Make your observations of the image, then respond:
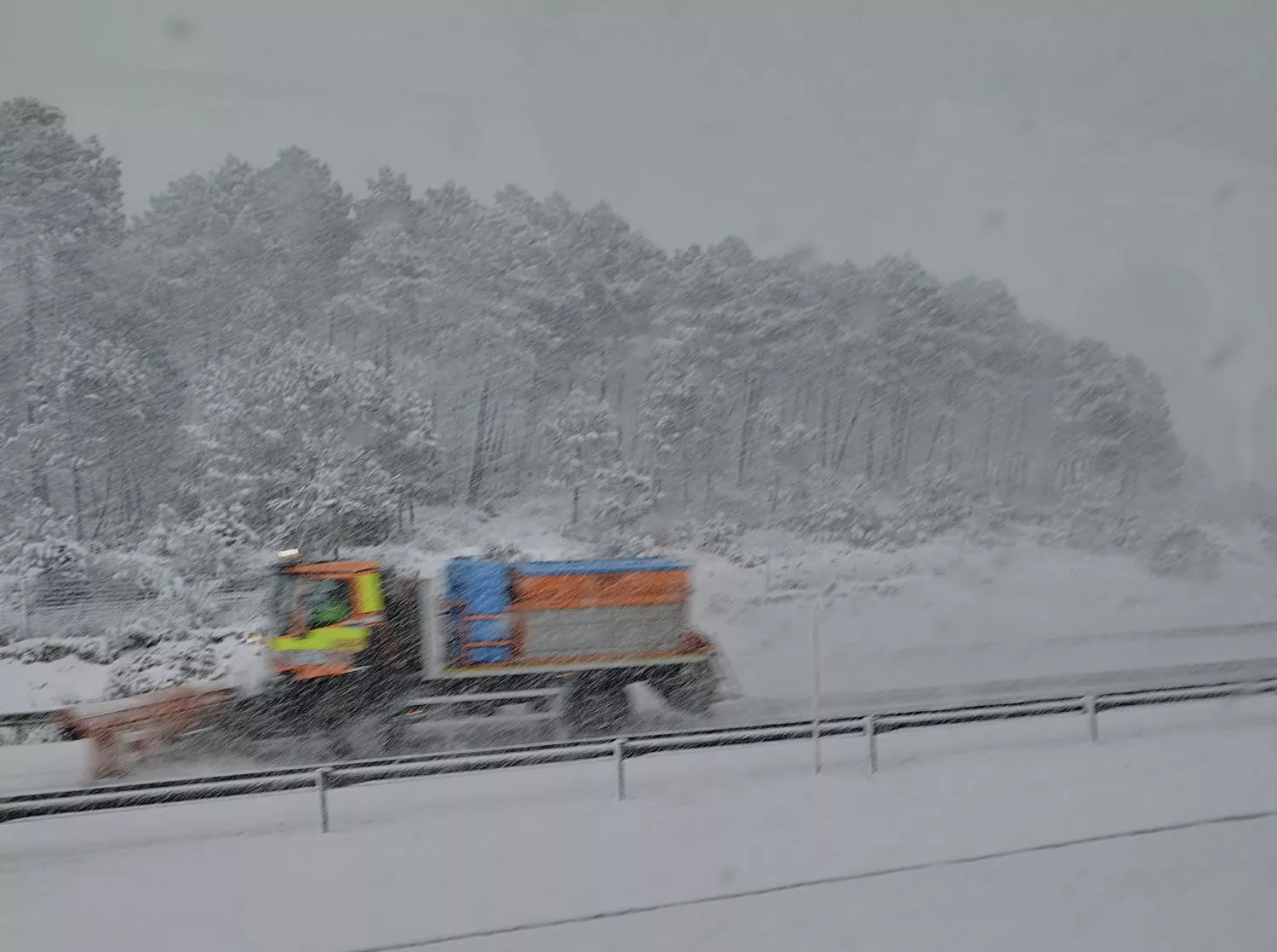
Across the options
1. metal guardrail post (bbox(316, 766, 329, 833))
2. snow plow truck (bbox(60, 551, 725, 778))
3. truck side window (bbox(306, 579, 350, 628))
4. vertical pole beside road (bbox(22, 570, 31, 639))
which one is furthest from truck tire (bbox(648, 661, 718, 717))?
vertical pole beside road (bbox(22, 570, 31, 639))

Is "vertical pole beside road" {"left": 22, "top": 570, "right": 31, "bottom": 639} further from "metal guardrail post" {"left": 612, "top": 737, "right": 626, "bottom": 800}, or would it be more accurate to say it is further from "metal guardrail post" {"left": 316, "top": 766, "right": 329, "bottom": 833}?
"metal guardrail post" {"left": 612, "top": 737, "right": 626, "bottom": 800}

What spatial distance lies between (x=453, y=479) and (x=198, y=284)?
301cm

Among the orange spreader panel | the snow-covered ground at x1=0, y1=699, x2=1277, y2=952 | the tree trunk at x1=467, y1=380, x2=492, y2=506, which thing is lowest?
the snow-covered ground at x1=0, y1=699, x2=1277, y2=952

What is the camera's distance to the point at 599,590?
848 centimetres

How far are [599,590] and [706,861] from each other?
407 centimetres

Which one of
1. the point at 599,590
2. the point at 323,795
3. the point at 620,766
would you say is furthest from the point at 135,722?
the point at 620,766

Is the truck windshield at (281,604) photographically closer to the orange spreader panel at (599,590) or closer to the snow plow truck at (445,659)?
the snow plow truck at (445,659)

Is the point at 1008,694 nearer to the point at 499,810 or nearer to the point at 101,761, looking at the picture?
the point at 499,810

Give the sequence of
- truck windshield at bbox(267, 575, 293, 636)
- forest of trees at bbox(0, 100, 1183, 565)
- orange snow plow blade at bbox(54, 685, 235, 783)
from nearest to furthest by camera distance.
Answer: orange snow plow blade at bbox(54, 685, 235, 783) < truck windshield at bbox(267, 575, 293, 636) < forest of trees at bbox(0, 100, 1183, 565)

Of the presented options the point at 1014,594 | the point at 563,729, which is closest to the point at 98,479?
the point at 563,729

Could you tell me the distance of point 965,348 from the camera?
43.4ft

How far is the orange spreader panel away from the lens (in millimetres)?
8250

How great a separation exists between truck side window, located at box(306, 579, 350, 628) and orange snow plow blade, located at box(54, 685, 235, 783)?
3.43ft

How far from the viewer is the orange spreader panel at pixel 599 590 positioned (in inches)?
325
